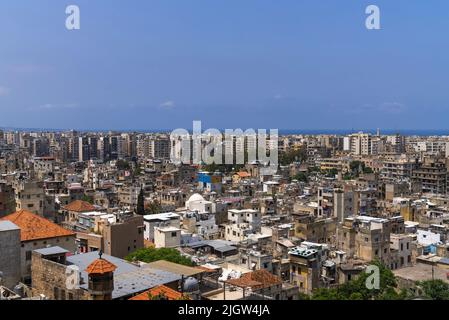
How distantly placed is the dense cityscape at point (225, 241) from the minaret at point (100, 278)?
19mm

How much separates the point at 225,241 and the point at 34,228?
24.0 feet

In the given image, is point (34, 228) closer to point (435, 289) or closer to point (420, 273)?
point (435, 289)

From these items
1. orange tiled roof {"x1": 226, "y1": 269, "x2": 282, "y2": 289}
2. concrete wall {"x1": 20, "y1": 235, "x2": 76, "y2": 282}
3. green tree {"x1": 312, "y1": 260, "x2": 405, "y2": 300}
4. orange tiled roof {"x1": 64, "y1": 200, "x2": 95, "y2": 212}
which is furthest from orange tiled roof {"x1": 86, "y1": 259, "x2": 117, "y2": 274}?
orange tiled roof {"x1": 64, "y1": 200, "x2": 95, "y2": 212}

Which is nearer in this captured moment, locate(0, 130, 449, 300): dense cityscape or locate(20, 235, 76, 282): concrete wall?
locate(0, 130, 449, 300): dense cityscape

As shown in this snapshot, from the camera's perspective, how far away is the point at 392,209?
25516 mm

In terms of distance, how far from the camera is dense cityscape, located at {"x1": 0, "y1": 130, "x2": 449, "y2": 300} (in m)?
11.2

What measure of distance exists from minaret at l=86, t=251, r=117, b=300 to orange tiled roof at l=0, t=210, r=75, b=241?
5.81m

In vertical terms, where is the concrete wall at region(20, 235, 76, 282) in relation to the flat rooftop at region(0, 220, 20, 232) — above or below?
below

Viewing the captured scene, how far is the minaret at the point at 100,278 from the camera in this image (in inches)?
318

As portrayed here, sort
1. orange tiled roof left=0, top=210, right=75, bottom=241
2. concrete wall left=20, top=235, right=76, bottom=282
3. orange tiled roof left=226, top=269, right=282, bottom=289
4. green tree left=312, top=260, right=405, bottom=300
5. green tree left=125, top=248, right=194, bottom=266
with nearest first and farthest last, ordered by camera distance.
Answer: green tree left=312, top=260, right=405, bottom=300
orange tiled roof left=226, top=269, right=282, bottom=289
concrete wall left=20, top=235, right=76, bottom=282
orange tiled roof left=0, top=210, right=75, bottom=241
green tree left=125, top=248, right=194, bottom=266

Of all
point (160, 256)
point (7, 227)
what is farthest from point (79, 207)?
point (7, 227)

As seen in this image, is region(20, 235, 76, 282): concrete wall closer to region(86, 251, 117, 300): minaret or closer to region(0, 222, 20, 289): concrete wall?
region(0, 222, 20, 289): concrete wall

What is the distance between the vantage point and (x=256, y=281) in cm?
1194

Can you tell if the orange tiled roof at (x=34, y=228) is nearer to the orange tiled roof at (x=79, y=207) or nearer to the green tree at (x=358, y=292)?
the green tree at (x=358, y=292)
